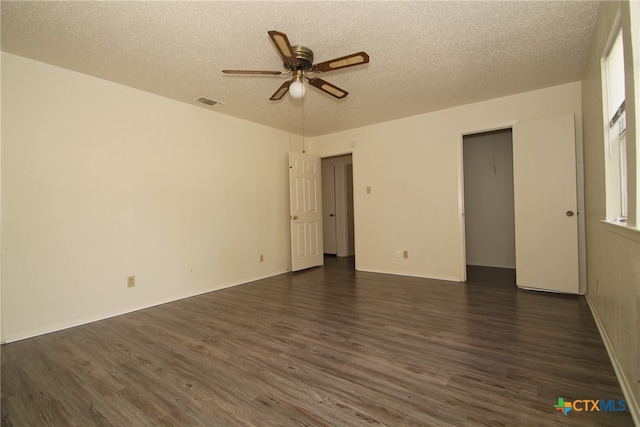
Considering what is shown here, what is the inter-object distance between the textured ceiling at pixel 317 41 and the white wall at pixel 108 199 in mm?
316

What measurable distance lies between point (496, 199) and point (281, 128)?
12.7 feet

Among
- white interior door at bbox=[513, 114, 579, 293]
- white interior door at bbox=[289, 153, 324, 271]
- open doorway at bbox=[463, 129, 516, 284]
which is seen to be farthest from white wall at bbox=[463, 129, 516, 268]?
white interior door at bbox=[289, 153, 324, 271]

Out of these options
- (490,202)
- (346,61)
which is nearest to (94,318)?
(346,61)

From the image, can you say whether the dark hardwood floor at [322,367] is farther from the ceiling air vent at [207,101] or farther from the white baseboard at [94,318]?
the ceiling air vent at [207,101]

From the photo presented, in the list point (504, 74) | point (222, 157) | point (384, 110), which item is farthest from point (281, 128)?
point (504, 74)

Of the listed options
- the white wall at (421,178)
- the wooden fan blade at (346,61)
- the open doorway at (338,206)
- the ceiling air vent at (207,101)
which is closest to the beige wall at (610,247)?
the white wall at (421,178)

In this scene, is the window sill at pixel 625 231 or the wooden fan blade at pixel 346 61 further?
the wooden fan blade at pixel 346 61

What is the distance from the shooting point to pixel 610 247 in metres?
2.04

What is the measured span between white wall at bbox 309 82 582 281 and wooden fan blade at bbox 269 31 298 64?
277cm

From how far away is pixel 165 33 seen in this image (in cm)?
232

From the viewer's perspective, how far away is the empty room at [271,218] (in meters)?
1.71

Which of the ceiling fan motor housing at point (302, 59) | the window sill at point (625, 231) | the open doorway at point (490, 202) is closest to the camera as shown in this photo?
the window sill at point (625, 231)

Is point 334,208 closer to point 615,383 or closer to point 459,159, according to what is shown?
point 459,159

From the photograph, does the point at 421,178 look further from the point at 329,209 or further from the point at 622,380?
the point at 622,380
